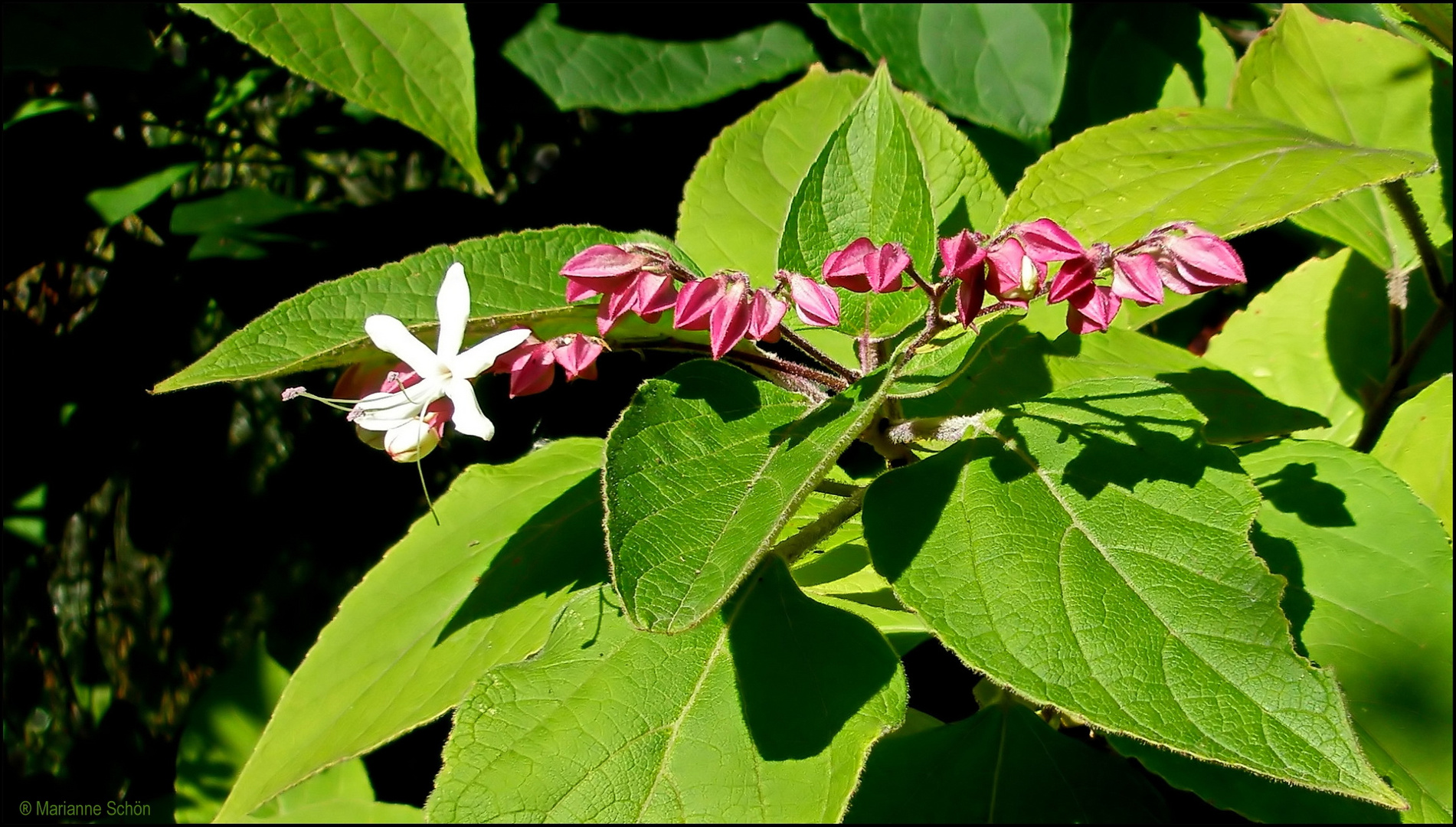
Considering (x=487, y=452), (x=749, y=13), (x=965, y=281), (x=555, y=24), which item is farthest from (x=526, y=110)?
(x=965, y=281)

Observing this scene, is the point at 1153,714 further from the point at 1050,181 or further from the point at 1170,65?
the point at 1170,65

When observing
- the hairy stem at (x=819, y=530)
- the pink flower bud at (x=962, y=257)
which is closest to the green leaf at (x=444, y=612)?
the hairy stem at (x=819, y=530)

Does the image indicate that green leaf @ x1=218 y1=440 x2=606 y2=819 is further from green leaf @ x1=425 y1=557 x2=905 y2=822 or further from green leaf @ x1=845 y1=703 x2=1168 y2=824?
green leaf @ x1=845 y1=703 x2=1168 y2=824

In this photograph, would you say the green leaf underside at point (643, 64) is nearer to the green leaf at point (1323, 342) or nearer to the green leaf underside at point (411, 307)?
the green leaf underside at point (411, 307)

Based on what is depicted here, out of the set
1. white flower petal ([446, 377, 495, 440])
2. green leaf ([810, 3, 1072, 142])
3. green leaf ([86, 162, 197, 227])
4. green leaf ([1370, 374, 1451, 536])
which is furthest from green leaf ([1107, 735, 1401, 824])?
green leaf ([86, 162, 197, 227])

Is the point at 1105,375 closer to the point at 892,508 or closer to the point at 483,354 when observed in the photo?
the point at 892,508

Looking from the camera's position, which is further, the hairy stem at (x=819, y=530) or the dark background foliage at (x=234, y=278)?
the dark background foliage at (x=234, y=278)

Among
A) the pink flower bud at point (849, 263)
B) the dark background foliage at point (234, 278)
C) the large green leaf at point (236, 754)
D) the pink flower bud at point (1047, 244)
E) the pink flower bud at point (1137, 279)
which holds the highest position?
the pink flower bud at point (1047, 244)
